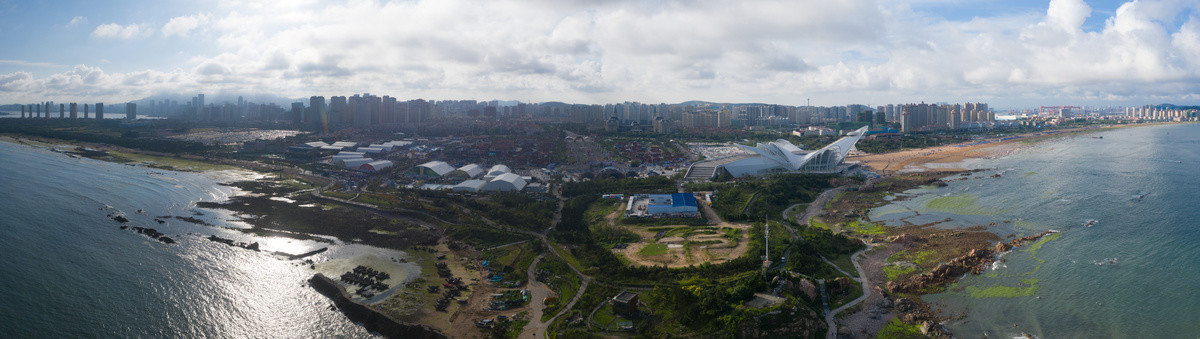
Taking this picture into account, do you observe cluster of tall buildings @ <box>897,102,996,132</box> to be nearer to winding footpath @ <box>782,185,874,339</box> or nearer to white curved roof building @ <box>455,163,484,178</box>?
winding footpath @ <box>782,185,874,339</box>

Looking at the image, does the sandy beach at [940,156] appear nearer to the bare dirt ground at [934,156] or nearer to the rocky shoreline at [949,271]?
the bare dirt ground at [934,156]

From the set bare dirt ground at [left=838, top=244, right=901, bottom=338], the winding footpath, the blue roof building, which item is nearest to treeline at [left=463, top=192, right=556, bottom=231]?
the blue roof building

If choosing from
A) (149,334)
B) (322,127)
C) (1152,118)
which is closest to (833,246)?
(149,334)

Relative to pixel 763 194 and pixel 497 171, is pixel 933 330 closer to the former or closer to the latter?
pixel 763 194

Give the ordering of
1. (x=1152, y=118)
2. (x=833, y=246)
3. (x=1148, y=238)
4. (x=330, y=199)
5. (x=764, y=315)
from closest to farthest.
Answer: (x=764, y=315)
(x=833, y=246)
(x=1148, y=238)
(x=330, y=199)
(x=1152, y=118)

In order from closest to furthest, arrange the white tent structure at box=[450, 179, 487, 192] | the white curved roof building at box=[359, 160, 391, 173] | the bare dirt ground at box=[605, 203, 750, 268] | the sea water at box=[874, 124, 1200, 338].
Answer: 1. the sea water at box=[874, 124, 1200, 338]
2. the bare dirt ground at box=[605, 203, 750, 268]
3. the white tent structure at box=[450, 179, 487, 192]
4. the white curved roof building at box=[359, 160, 391, 173]

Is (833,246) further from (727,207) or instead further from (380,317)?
(380,317)

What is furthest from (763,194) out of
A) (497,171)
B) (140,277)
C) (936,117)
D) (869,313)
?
(936,117)
